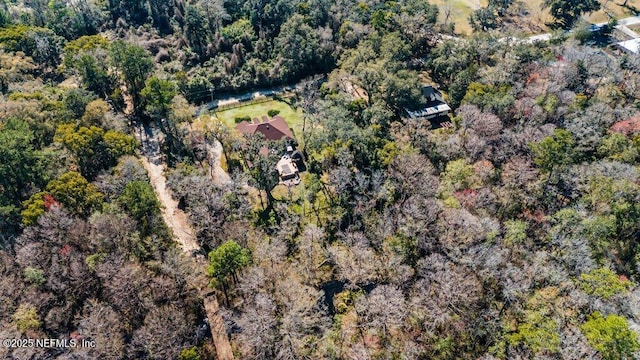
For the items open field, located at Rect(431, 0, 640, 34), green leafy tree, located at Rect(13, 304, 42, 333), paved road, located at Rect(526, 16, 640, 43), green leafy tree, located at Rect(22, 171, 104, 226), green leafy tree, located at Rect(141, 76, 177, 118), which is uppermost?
Result: green leafy tree, located at Rect(141, 76, 177, 118)

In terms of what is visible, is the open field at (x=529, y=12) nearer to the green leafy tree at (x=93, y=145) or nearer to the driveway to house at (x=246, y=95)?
the driveway to house at (x=246, y=95)

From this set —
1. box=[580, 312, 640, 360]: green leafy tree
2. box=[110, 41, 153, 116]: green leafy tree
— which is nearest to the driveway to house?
box=[110, 41, 153, 116]: green leafy tree

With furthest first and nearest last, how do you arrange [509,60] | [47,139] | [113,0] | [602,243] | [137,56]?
[113,0], [509,60], [137,56], [47,139], [602,243]

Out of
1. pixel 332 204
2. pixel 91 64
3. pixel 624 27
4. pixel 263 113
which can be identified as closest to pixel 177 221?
pixel 332 204

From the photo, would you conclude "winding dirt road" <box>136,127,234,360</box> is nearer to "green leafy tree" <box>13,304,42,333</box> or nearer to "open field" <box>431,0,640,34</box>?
"green leafy tree" <box>13,304,42,333</box>

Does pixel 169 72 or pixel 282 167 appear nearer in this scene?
pixel 282 167

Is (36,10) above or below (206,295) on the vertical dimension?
above

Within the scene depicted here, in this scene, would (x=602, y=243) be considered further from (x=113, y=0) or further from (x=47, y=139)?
(x=113, y=0)

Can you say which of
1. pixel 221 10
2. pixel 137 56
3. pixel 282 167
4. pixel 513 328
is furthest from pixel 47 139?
pixel 513 328
